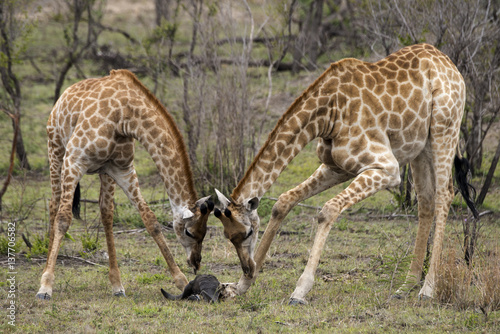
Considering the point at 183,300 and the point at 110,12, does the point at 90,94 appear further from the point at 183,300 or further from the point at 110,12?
the point at 110,12

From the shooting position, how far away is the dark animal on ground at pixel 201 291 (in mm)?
5930

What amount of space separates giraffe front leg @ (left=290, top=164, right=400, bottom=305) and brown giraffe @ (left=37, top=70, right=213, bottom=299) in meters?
1.17

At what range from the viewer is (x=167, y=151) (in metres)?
6.30

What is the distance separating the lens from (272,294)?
6.23m

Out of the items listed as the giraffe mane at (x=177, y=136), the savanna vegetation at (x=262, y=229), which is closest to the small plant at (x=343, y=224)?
the savanna vegetation at (x=262, y=229)

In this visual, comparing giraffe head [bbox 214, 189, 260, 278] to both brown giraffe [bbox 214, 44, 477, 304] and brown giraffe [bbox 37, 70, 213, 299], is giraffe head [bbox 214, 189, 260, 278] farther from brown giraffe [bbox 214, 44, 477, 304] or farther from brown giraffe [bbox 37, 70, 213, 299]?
brown giraffe [bbox 37, 70, 213, 299]

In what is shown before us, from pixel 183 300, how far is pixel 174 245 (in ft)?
8.30

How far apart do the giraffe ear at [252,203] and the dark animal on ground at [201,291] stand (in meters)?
0.89

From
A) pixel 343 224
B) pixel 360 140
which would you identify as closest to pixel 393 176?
pixel 360 140

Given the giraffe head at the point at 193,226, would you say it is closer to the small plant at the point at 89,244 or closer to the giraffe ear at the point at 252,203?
the giraffe ear at the point at 252,203

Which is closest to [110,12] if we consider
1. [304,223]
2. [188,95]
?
[188,95]

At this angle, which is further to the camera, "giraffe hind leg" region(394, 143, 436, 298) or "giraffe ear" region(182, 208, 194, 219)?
"giraffe hind leg" region(394, 143, 436, 298)

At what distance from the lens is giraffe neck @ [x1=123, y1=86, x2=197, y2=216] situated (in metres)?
6.26

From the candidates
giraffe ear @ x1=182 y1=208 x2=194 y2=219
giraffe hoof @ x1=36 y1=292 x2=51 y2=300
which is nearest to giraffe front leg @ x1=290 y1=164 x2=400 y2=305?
giraffe ear @ x1=182 y1=208 x2=194 y2=219
